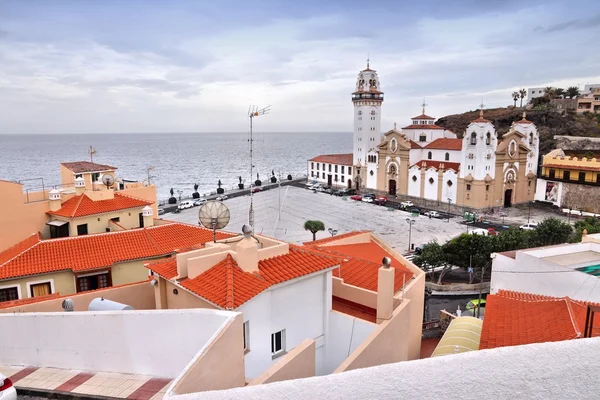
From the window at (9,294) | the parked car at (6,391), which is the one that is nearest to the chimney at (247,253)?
the parked car at (6,391)

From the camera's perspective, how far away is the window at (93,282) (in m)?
14.3

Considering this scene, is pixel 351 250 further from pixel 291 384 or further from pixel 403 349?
pixel 291 384

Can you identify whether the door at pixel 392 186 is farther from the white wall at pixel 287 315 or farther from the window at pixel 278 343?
the window at pixel 278 343

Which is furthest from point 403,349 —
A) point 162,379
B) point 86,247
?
point 86,247

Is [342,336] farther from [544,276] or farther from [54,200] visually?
[54,200]

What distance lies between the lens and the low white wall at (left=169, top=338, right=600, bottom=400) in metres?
3.12

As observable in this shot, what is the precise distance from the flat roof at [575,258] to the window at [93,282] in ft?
56.3

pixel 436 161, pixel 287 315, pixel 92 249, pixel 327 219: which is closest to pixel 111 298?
pixel 287 315

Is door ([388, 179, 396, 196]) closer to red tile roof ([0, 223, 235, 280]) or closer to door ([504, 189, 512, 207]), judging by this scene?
door ([504, 189, 512, 207])

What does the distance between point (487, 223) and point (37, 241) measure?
138 ft

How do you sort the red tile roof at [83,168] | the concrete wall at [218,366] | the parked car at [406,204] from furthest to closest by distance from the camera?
1. the parked car at [406,204]
2. the red tile roof at [83,168]
3. the concrete wall at [218,366]

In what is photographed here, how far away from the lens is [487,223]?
151ft

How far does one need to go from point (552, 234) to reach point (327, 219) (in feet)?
76.9

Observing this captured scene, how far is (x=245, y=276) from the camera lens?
29.3 ft
